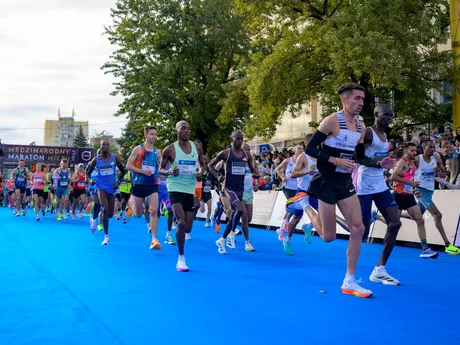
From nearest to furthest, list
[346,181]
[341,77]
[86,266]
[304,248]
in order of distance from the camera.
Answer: [346,181] < [86,266] < [304,248] < [341,77]

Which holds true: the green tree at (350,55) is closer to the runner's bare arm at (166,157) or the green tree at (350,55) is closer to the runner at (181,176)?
the runner at (181,176)

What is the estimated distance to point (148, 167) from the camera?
389 inches

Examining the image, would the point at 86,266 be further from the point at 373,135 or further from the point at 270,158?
the point at 270,158

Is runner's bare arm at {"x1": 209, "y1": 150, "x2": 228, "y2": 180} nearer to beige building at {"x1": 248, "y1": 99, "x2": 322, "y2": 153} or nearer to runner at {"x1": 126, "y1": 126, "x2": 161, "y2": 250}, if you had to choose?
runner at {"x1": 126, "y1": 126, "x2": 161, "y2": 250}

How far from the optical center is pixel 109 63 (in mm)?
34875

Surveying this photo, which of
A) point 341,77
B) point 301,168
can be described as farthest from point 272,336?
point 341,77

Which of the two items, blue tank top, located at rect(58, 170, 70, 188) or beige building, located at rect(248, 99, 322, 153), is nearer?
blue tank top, located at rect(58, 170, 70, 188)

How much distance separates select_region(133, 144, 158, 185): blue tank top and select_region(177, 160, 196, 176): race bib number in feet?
7.34

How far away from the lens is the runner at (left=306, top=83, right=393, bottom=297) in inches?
213

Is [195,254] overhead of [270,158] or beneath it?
beneath

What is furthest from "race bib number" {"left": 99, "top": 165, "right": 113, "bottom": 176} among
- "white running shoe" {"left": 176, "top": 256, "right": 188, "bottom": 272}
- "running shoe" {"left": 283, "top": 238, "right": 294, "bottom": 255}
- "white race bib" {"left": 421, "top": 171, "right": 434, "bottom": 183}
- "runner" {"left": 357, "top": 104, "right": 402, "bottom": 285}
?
"white race bib" {"left": 421, "top": 171, "right": 434, "bottom": 183}

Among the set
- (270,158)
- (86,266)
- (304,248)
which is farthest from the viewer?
(270,158)

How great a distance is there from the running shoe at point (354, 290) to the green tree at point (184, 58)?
2627 cm

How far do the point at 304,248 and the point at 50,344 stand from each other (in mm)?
7310
